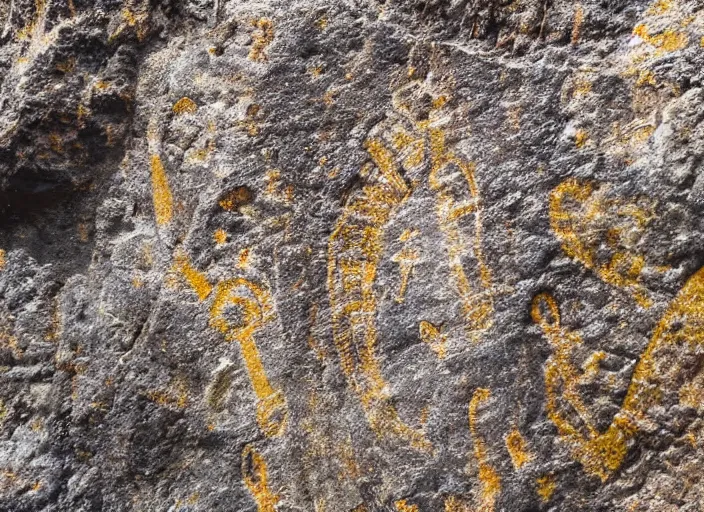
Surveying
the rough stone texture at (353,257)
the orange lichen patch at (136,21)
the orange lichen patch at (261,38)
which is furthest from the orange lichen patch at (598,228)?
the orange lichen patch at (136,21)

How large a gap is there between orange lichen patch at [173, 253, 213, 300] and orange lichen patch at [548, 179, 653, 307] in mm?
794

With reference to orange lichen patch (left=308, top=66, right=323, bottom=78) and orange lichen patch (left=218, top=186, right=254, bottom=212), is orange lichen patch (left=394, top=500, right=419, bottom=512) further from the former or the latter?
orange lichen patch (left=308, top=66, right=323, bottom=78)

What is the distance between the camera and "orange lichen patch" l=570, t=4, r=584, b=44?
70.6 inches

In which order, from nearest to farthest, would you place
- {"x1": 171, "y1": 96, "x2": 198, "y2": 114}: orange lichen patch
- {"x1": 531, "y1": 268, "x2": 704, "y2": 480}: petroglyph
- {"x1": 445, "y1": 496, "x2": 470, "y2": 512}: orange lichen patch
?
1. {"x1": 531, "y1": 268, "x2": 704, "y2": 480}: petroglyph
2. {"x1": 445, "y1": 496, "x2": 470, "y2": 512}: orange lichen patch
3. {"x1": 171, "y1": 96, "x2": 198, "y2": 114}: orange lichen patch

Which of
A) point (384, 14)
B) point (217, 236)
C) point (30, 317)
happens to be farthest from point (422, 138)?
point (30, 317)

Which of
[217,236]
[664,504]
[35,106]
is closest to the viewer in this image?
[664,504]

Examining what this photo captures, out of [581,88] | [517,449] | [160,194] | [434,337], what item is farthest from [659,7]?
[160,194]

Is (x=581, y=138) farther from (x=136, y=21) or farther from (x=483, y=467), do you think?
(x=136, y=21)

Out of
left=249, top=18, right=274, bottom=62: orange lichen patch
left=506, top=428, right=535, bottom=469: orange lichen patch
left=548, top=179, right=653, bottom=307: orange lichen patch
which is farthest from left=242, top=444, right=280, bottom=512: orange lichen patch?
left=249, top=18, right=274, bottom=62: orange lichen patch

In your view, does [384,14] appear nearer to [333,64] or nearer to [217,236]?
[333,64]

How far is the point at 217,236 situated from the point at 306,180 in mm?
246

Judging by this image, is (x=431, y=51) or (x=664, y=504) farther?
(x=431, y=51)

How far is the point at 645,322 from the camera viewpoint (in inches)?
64.3

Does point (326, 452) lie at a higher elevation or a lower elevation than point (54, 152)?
lower
